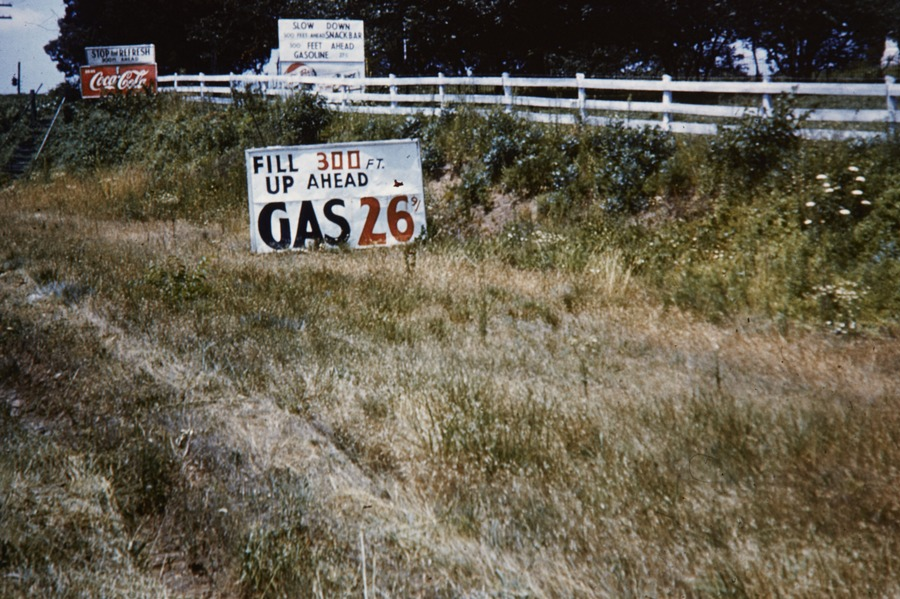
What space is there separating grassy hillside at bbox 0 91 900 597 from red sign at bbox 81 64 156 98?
24.5 m

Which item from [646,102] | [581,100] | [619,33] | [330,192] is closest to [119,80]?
[619,33]

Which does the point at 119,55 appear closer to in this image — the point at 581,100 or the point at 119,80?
the point at 119,80

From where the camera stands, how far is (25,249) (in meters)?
11.4

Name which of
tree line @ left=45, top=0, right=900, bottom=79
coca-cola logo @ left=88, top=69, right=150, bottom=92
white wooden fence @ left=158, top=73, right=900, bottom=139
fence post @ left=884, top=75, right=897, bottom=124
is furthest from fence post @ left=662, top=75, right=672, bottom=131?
coca-cola logo @ left=88, top=69, right=150, bottom=92

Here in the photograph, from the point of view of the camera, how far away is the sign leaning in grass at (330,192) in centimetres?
1180

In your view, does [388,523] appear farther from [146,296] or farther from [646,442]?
[146,296]

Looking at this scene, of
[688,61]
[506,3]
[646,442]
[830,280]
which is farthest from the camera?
[688,61]

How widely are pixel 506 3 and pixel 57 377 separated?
2267cm

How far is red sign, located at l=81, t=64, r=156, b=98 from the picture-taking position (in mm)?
33094

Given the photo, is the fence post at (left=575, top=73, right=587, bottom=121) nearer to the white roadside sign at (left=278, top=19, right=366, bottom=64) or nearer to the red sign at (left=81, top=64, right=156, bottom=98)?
the white roadside sign at (left=278, top=19, right=366, bottom=64)

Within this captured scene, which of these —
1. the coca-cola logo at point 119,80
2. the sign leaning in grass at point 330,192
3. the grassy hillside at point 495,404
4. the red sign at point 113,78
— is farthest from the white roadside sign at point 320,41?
the grassy hillside at point 495,404

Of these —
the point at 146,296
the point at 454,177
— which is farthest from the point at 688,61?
the point at 146,296

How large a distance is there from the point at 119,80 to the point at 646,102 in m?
25.4

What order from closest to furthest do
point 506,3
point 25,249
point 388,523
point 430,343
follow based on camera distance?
1. point 388,523
2. point 430,343
3. point 25,249
4. point 506,3
